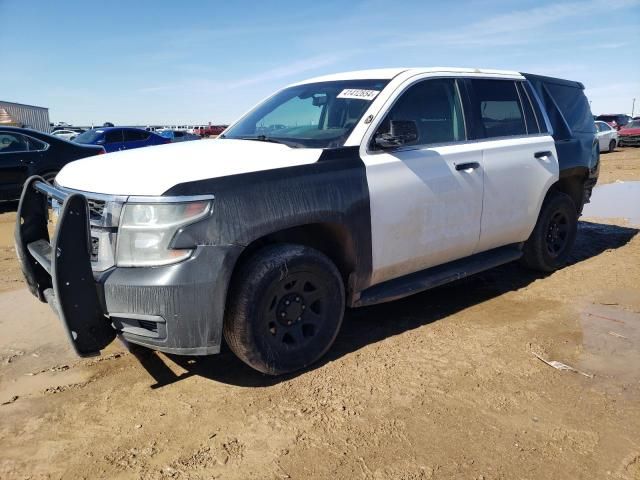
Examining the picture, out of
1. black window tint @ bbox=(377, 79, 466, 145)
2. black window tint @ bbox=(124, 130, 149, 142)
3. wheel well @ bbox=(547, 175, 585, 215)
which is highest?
black window tint @ bbox=(124, 130, 149, 142)

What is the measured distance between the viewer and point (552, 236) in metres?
5.51

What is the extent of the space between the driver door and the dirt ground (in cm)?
66

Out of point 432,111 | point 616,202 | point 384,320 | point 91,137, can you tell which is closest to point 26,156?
point 91,137

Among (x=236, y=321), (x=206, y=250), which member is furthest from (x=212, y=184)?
(x=236, y=321)

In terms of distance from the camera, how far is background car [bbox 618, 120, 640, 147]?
1035 inches

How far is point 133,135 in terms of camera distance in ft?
51.6

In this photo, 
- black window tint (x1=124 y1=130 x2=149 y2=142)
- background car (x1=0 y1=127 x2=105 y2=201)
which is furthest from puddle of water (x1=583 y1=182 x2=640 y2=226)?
black window tint (x1=124 y1=130 x2=149 y2=142)

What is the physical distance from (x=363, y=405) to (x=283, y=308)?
74cm

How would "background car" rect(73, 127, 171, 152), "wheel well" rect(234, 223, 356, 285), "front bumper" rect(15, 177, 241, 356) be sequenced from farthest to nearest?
"background car" rect(73, 127, 171, 152), "wheel well" rect(234, 223, 356, 285), "front bumper" rect(15, 177, 241, 356)

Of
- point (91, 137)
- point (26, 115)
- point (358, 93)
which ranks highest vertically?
point (26, 115)

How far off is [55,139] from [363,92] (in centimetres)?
802

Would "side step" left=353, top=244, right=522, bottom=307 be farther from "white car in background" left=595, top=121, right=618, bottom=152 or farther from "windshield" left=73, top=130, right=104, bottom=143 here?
"white car in background" left=595, top=121, right=618, bottom=152

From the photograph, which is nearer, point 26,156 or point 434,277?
point 434,277

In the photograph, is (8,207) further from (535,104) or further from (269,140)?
(535,104)
